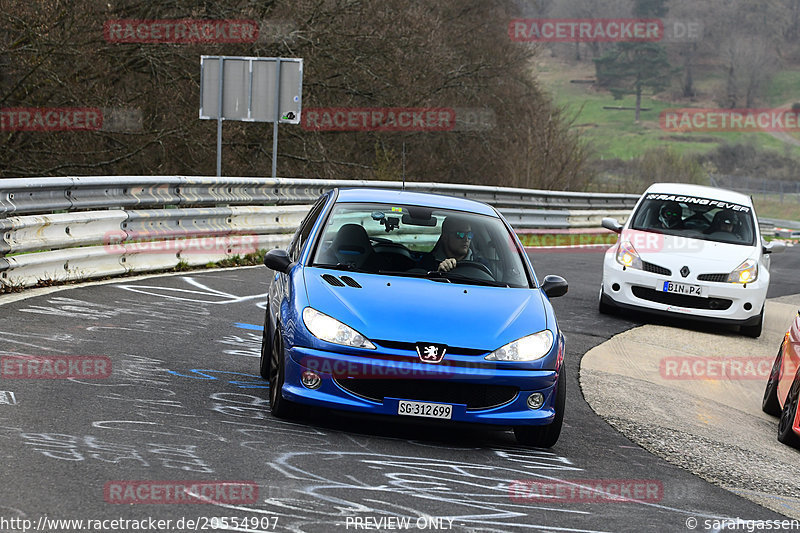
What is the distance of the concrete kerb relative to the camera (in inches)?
276

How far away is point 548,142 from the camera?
37.7 m

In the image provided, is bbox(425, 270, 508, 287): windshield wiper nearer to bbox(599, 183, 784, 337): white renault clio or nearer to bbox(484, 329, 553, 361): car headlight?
bbox(484, 329, 553, 361): car headlight

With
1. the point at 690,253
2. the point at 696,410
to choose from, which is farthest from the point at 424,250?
the point at 690,253

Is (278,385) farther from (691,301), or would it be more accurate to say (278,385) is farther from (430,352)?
(691,301)

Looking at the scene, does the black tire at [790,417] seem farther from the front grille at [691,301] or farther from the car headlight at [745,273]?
the car headlight at [745,273]

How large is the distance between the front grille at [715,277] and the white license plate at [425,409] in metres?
7.89

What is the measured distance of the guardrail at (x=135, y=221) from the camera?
37.6 ft

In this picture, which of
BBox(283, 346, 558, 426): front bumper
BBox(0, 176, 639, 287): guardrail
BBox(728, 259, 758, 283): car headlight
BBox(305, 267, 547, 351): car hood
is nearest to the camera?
BBox(283, 346, 558, 426): front bumper

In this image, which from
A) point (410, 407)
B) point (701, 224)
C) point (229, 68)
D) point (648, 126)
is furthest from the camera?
point (648, 126)

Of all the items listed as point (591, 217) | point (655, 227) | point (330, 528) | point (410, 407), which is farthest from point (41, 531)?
point (591, 217)

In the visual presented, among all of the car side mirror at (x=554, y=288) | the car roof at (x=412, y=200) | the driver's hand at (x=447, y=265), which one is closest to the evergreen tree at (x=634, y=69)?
the car roof at (x=412, y=200)

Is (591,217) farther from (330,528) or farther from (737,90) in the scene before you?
(737,90)

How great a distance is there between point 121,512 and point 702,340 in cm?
964

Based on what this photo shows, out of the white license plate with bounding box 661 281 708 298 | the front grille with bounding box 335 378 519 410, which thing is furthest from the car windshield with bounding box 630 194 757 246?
the front grille with bounding box 335 378 519 410
